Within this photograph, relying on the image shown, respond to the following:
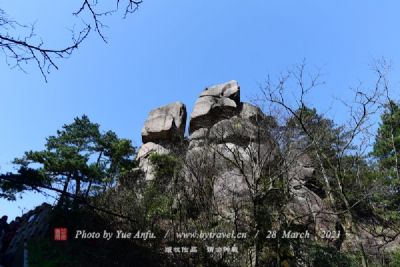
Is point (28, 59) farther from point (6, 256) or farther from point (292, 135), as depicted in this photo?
point (292, 135)

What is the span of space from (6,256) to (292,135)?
30.1 feet

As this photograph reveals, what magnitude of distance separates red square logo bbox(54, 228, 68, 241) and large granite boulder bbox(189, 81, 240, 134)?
13077 mm

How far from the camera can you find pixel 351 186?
12.6 m

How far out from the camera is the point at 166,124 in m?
23.2

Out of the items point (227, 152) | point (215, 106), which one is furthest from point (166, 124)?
point (227, 152)

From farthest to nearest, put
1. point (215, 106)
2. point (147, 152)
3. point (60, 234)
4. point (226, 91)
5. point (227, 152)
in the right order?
point (226, 91) → point (215, 106) → point (147, 152) → point (227, 152) → point (60, 234)

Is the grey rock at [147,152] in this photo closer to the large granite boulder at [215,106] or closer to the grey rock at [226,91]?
the large granite boulder at [215,106]

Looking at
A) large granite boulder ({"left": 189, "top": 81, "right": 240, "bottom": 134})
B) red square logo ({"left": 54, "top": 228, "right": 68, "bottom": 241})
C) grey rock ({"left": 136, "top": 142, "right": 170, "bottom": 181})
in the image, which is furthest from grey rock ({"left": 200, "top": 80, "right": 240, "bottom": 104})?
red square logo ({"left": 54, "top": 228, "right": 68, "bottom": 241})

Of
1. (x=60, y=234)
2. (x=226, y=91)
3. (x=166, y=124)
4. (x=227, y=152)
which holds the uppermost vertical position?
(x=226, y=91)

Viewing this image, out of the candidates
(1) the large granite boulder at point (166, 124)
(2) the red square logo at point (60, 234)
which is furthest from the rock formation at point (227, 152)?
(2) the red square logo at point (60, 234)

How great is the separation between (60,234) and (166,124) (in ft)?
45.8

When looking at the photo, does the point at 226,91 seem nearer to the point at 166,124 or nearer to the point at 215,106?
the point at 215,106

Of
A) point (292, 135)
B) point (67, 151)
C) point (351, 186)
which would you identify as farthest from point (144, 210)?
point (67, 151)

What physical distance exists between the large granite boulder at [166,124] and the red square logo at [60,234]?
1291 cm
